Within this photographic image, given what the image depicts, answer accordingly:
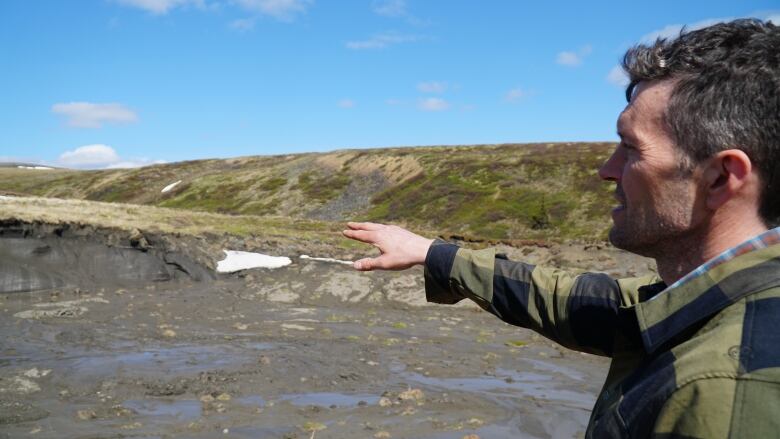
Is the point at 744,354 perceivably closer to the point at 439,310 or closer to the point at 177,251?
the point at 439,310

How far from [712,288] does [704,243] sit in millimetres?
323

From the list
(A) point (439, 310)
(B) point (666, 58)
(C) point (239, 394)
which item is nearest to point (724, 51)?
(B) point (666, 58)

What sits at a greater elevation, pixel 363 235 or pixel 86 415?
pixel 363 235

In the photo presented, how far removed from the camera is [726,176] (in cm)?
183

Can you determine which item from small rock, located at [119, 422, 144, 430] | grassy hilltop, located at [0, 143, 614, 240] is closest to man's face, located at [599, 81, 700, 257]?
small rock, located at [119, 422, 144, 430]

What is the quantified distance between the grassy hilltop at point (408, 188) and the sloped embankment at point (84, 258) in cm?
1988

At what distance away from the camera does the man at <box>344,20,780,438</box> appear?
141 centimetres

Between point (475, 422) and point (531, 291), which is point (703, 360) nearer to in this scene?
point (531, 291)

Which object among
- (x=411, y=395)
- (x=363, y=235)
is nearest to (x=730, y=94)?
(x=363, y=235)

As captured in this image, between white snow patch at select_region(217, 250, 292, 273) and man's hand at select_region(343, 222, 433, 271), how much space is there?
19.5m

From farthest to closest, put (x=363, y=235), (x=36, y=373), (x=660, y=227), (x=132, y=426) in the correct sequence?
1. (x=36, y=373)
2. (x=132, y=426)
3. (x=363, y=235)
4. (x=660, y=227)

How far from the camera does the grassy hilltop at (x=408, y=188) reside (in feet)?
176

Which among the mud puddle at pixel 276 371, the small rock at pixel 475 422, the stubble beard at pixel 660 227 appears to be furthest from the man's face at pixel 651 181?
the small rock at pixel 475 422

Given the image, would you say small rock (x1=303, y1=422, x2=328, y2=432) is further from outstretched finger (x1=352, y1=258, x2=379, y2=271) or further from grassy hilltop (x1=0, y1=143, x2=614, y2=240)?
grassy hilltop (x1=0, y1=143, x2=614, y2=240)
